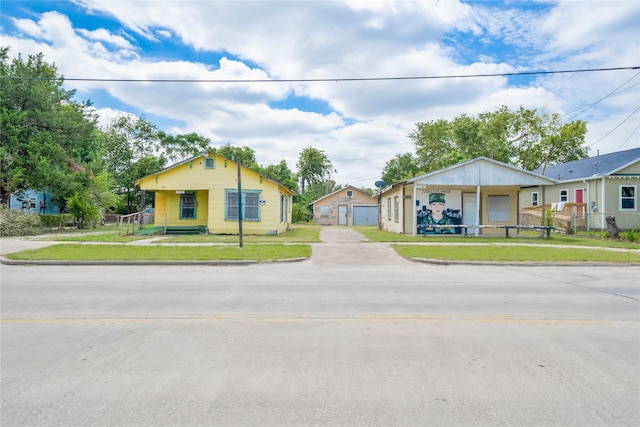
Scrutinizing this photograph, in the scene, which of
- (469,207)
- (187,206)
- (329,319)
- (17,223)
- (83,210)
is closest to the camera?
(329,319)

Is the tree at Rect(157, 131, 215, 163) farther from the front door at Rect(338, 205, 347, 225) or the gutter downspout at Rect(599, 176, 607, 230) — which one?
the gutter downspout at Rect(599, 176, 607, 230)

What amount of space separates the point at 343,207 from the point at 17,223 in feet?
94.8

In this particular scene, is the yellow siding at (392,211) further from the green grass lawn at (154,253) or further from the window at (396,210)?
the green grass lawn at (154,253)

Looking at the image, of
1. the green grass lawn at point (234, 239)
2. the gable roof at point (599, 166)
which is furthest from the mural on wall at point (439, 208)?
the gable roof at point (599, 166)

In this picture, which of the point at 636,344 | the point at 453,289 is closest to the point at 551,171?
the point at 453,289

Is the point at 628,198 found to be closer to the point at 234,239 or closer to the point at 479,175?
the point at 479,175

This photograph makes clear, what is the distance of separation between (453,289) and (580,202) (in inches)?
1035

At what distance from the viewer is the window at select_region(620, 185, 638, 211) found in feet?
85.7

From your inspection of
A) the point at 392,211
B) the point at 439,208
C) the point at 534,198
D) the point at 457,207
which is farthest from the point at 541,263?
the point at 534,198

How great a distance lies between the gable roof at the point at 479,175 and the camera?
71.1 ft

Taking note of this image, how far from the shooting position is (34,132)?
24.5 meters

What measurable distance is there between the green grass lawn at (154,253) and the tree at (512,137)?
2919 cm

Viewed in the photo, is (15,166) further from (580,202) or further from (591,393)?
(580,202)

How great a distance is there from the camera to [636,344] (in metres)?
4.79
